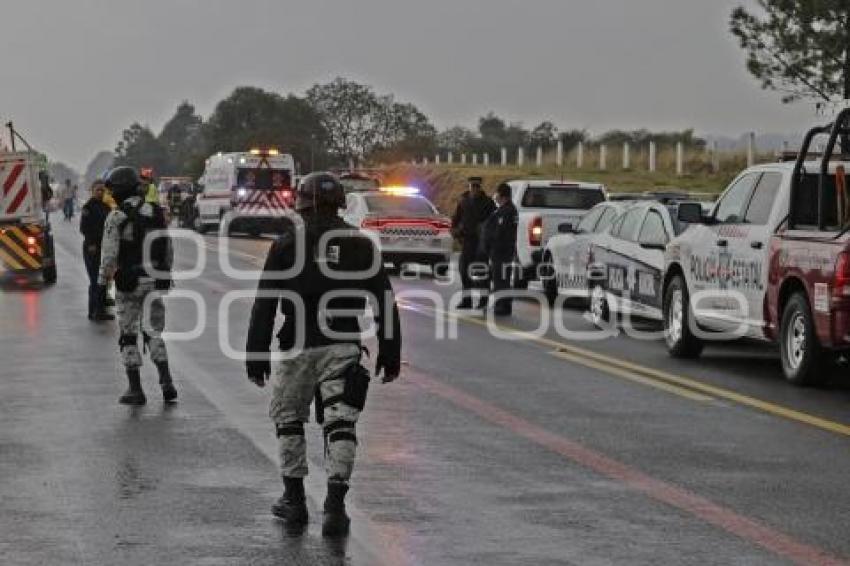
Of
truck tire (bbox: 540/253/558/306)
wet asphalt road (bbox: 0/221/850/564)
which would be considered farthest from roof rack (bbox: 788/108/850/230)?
truck tire (bbox: 540/253/558/306)

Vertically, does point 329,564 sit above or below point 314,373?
below

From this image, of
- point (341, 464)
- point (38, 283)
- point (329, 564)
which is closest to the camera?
point (329, 564)

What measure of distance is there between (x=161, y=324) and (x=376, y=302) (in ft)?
16.2

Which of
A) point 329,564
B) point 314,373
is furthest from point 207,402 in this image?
point 329,564

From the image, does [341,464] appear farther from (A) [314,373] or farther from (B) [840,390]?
(B) [840,390]

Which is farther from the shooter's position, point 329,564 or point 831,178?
point 831,178

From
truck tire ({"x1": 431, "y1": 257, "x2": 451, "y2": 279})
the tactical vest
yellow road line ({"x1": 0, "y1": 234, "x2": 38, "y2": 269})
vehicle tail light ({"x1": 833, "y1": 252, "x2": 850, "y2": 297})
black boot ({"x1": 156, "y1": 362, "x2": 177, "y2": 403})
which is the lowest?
truck tire ({"x1": 431, "y1": 257, "x2": 451, "y2": 279})

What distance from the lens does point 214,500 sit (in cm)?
849

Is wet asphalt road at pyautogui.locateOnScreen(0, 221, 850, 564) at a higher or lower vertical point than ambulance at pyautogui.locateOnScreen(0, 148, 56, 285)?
lower

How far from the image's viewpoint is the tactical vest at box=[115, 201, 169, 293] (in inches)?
488

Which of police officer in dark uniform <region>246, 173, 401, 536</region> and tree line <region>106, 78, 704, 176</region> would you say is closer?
police officer in dark uniform <region>246, 173, 401, 536</region>

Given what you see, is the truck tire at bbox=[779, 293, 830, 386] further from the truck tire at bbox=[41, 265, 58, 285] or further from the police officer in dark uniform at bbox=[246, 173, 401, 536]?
the truck tire at bbox=[41, 265, 58, 285]

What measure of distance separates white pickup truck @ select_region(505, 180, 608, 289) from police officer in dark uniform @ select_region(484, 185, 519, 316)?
2.89 metres

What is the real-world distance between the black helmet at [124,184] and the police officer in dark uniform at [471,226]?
1087 cm
